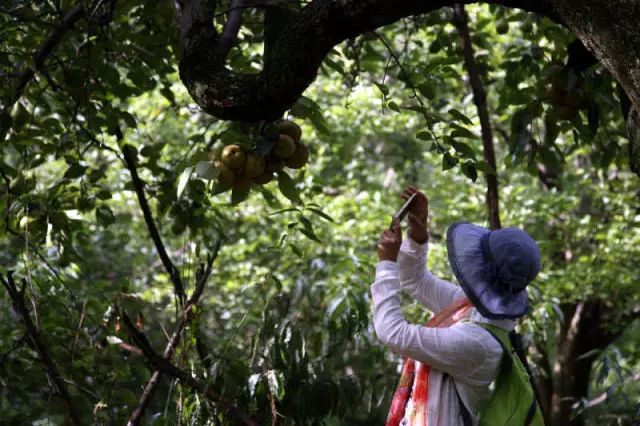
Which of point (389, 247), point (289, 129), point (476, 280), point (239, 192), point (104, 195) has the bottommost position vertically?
point (476, 280)

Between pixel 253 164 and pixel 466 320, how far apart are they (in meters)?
0.66

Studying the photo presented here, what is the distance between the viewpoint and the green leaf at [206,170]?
200 cm

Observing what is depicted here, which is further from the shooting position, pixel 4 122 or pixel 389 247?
pixel 4 122

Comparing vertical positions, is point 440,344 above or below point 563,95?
below

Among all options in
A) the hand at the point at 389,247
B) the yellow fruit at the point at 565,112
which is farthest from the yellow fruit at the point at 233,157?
the yellow fruit at the point at 565,112

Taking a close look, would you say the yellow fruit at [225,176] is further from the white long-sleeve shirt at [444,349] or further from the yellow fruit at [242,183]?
the white long-sleeve shirt at [444,349]

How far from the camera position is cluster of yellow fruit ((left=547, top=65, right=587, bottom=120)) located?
2.50 metres

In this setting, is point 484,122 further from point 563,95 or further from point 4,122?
point 4,122

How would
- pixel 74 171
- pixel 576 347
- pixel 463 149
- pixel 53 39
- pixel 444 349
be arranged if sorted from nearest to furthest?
pixel 444 349, pixel 463 149, pixel 53 39, pixel 74 171, pixel 576 347

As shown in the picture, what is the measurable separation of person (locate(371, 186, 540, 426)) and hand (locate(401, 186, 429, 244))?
27 cm

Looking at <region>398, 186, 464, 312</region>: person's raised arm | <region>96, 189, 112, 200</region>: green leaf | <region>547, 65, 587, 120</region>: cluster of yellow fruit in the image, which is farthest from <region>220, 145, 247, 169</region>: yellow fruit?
<region>96, 189, 112, 200</region>: green leaf

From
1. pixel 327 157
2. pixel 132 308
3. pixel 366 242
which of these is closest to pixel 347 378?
pixel 132 308

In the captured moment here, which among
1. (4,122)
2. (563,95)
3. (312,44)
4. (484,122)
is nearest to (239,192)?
(312,44)

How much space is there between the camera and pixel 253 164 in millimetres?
2053
